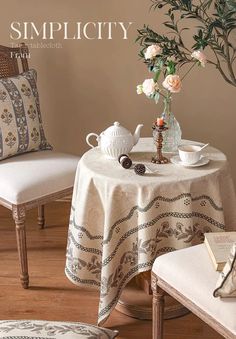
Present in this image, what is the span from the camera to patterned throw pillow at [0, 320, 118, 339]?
5.41 feet

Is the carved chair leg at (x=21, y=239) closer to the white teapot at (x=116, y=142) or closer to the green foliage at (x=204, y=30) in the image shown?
the white teapot at (x=116, y=142)

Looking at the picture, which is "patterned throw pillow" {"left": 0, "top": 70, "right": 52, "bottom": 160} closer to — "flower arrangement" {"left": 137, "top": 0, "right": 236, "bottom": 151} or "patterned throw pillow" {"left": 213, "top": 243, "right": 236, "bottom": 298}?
"flower arrangement" {"left": 137, "top": 0, "right": 236, "bottom": 151}

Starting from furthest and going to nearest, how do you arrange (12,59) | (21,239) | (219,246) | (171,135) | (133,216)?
(12,59), (21,239), (171,135), (133,216), (219,246)

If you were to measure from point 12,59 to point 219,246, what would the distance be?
175 cm

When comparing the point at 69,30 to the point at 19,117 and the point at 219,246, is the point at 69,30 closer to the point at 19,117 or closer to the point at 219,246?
the point at 19,117

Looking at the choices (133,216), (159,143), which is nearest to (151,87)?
(159,143)

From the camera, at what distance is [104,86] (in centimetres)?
362

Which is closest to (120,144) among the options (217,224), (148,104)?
(217,224)

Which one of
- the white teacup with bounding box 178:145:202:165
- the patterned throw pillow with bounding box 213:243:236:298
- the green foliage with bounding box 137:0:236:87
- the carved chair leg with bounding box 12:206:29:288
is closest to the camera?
the patterned throw pillow with bounding box 213:243:236:298

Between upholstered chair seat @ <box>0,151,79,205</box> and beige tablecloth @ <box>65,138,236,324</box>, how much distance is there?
1.09 ft

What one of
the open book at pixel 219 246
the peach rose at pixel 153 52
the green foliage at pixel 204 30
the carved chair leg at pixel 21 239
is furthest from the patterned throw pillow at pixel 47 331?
the green foliage at pixel 204 30

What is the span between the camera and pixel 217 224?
2471 mm

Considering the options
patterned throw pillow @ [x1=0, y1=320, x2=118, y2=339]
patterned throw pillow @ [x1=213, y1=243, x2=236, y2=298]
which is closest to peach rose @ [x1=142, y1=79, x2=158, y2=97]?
patterned throw pillow @ [x1=213, y1=243, x2=236, y2=298]

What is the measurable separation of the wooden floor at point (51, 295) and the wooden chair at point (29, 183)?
0.11 metres
